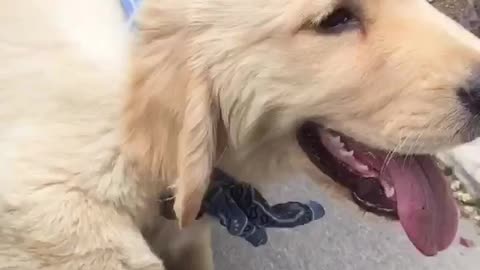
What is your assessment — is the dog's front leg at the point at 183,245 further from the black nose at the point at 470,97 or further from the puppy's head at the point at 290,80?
the black nose at the point at 470,97

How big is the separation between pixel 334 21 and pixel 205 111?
201mm

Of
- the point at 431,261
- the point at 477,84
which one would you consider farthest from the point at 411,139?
the point at 431,261

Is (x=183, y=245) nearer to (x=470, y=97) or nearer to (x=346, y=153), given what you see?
(x=346, y=153)

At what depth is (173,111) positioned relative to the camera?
124 centimetres

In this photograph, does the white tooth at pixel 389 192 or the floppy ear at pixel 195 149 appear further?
the white tooth at pixel 389 192

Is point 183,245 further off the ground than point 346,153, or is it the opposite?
point 346,153

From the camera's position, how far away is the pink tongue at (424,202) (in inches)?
52.9

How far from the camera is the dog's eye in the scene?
1.19 metres

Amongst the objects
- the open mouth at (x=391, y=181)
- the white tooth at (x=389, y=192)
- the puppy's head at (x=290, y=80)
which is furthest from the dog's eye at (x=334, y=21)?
A: the white tooth at (x=389, y=192)

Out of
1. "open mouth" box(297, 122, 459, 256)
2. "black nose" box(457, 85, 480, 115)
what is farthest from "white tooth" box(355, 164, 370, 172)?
"black nose" box(457, 85, 480, 115)

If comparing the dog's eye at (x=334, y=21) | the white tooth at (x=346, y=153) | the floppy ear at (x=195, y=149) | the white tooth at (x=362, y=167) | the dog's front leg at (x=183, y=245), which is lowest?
the dog's front leg at (x=183, y=245)

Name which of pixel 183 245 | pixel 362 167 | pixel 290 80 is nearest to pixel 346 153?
pixel 362 167

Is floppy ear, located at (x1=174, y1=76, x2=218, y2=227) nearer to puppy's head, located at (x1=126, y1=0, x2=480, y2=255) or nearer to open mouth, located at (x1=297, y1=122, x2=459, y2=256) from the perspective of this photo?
puppy's head, located at (x1=126, y1=0, x2=480, y2=255)

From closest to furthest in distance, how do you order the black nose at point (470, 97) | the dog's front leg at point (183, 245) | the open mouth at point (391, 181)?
the black nose at point (470, 97) → the open mouth at point (391, 181) → the dog's front leg at point (183, 245)
